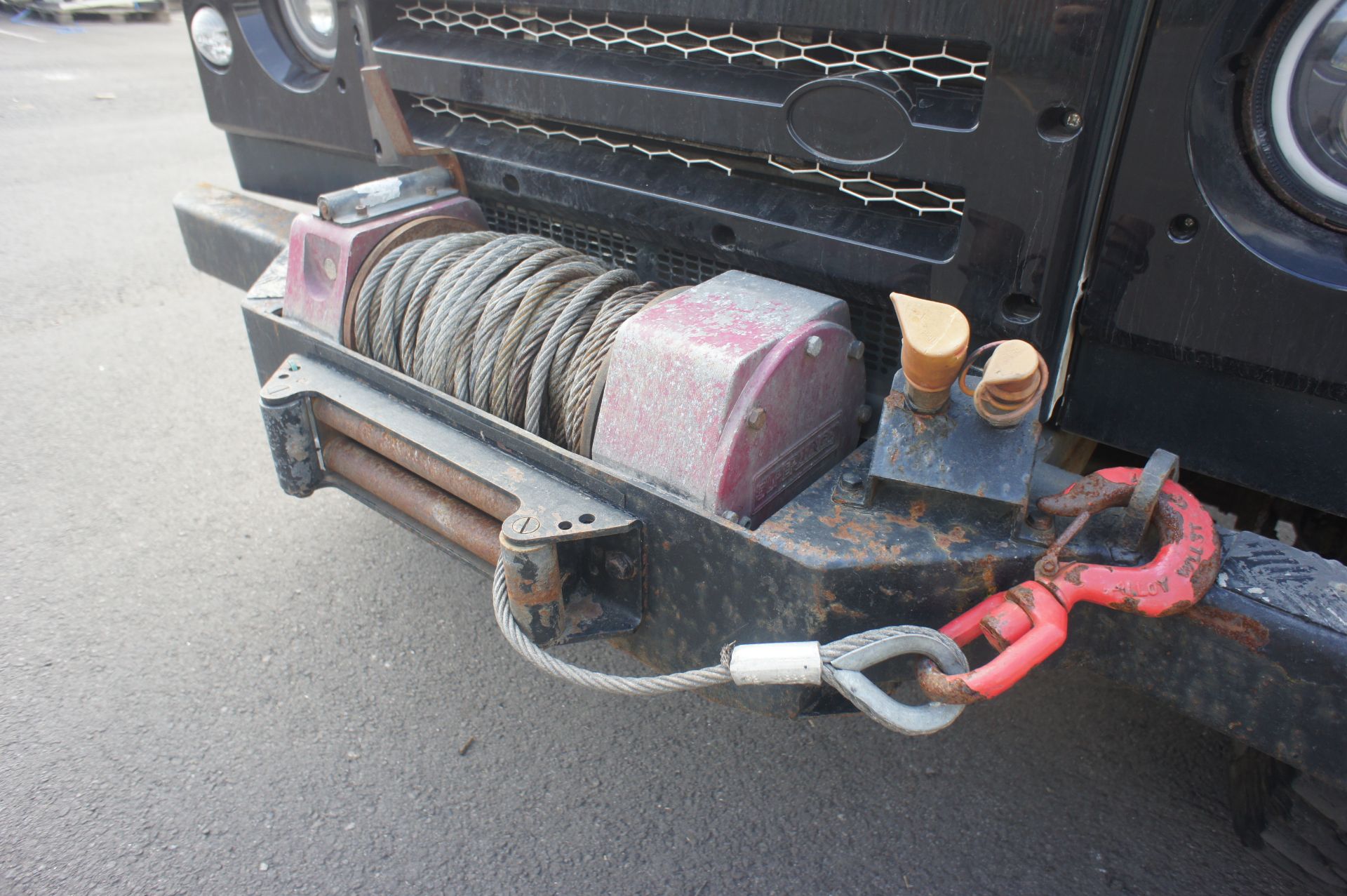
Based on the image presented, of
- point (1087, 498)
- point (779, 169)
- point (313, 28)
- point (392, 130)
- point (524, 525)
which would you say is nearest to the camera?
point (1087, 498)

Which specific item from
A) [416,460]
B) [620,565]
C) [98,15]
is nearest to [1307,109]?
[620,565]

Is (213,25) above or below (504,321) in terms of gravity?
above

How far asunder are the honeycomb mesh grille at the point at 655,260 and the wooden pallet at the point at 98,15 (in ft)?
45.2

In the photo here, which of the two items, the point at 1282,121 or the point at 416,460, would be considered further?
the point at 416,460

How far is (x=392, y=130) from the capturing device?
2.18 m

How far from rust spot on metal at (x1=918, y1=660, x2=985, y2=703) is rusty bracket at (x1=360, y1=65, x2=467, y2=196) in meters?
1.58

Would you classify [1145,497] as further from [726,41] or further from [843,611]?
[726,41]

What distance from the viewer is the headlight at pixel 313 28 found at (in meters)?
2.31

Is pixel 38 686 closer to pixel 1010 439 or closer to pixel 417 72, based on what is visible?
pixel 417 72

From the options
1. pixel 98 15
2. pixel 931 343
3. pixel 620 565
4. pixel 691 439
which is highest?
pixel 931 343

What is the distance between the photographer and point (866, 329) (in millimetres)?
1796

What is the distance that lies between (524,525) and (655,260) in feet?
2.74

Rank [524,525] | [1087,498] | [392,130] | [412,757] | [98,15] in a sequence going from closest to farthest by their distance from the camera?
[1087,498]
[524,525]
[412,757]
[392,130]
[98,15]

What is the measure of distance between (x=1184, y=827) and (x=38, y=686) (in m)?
2.43
